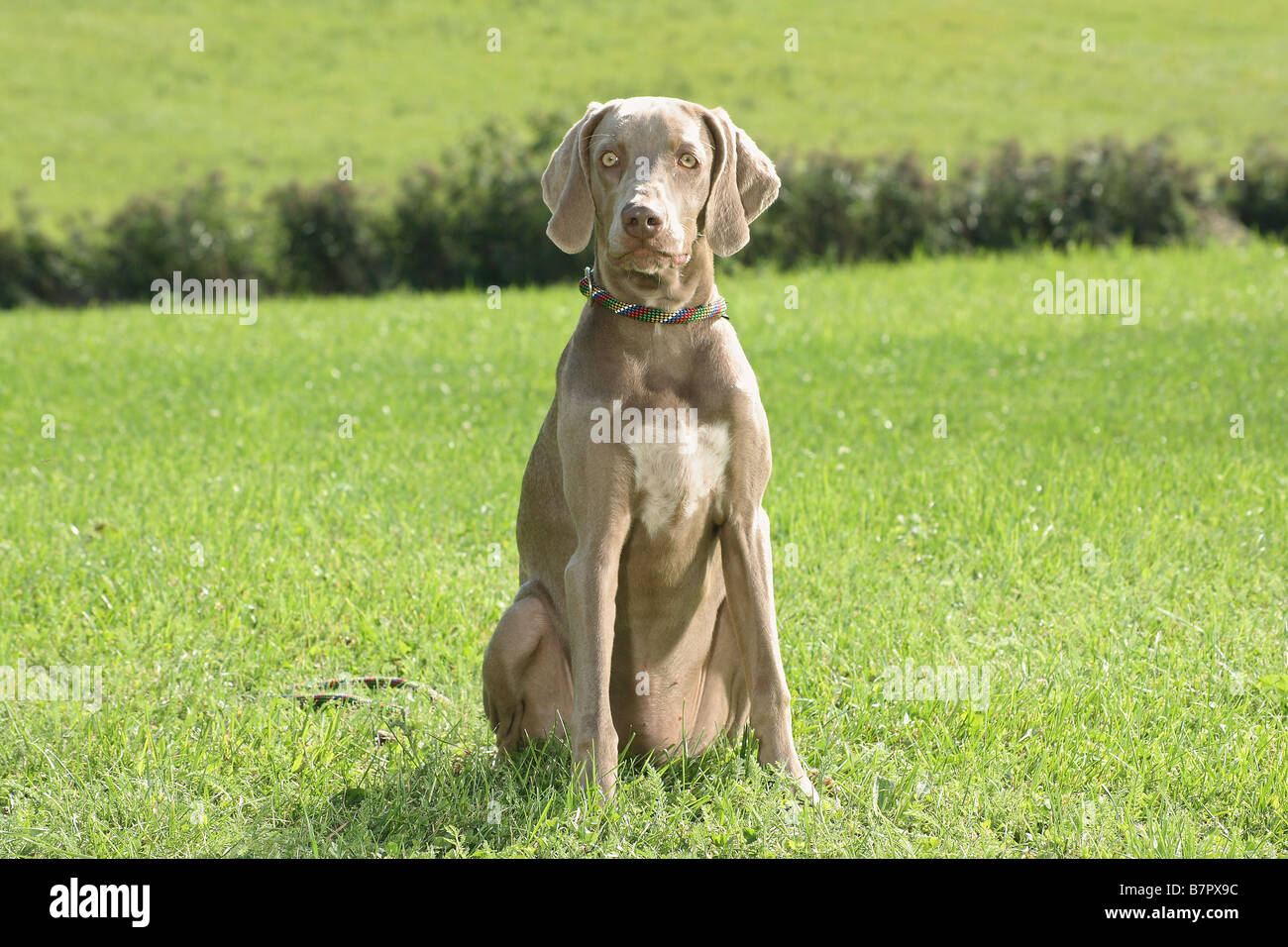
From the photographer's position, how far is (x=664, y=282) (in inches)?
147

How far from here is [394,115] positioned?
2897 centimetres

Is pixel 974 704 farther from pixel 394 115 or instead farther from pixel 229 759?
pixel 394 115

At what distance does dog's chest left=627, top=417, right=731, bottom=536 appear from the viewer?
3729mm

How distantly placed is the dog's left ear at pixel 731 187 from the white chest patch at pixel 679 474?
57cm

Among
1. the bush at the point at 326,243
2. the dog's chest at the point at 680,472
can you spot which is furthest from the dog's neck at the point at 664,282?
the bush at the point at 326,243

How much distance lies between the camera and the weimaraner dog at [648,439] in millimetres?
3654

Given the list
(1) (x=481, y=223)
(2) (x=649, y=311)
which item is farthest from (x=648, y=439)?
(1) (x=481, y=223)

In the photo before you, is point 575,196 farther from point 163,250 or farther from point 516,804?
point 163,250

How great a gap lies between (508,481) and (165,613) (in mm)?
2523

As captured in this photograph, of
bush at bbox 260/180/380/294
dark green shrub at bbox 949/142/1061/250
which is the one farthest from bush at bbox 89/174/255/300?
dark green shrub at bbox 949/142/1061/250

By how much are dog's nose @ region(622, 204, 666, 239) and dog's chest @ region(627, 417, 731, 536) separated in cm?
56

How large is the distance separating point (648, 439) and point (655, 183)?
74 centimetres
